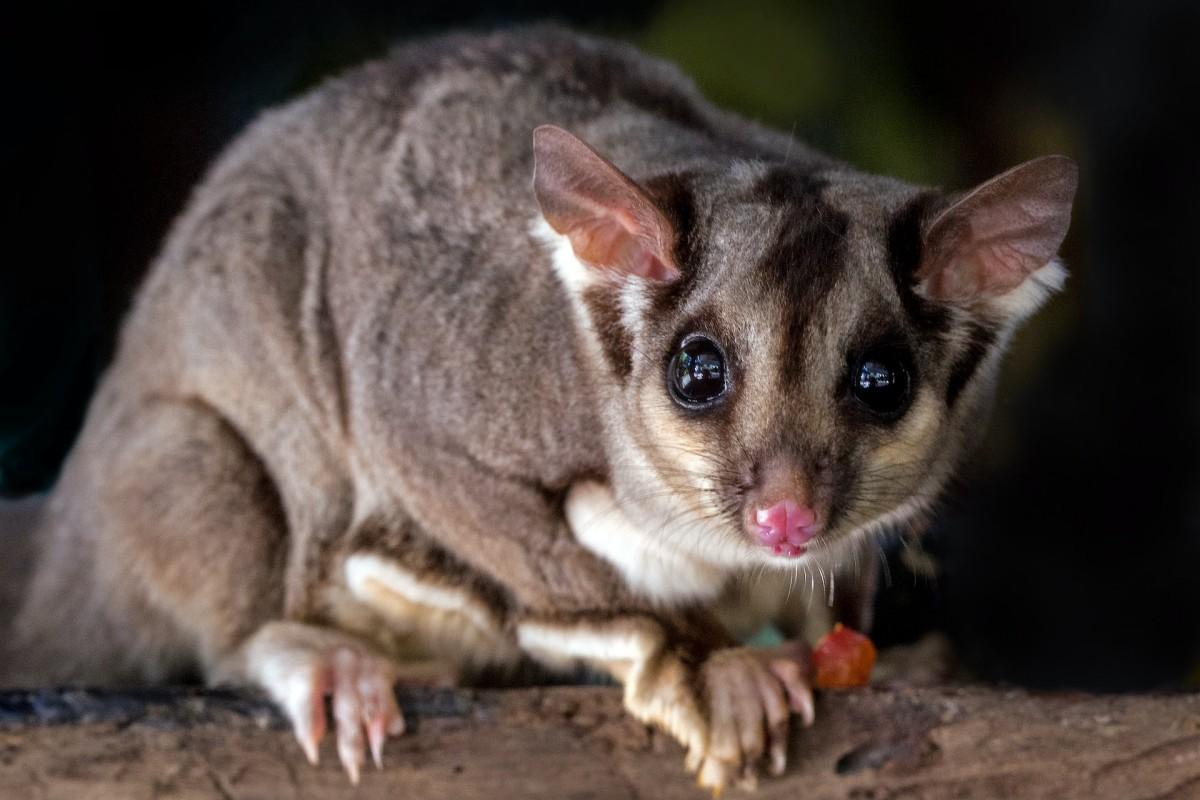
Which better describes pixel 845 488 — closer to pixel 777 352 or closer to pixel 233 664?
pixel 777 352

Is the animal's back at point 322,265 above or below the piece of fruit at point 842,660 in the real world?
above

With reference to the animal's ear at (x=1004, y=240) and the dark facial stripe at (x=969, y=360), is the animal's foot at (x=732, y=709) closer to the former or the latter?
the dark facial stripe at (x=969, y=360)

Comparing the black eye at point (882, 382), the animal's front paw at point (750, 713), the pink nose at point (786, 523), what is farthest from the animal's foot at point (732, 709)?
the black eye at point (882, 382)

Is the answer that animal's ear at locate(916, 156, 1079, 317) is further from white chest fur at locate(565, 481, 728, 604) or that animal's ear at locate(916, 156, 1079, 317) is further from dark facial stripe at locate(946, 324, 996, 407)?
white chest fur at locate(565, 481, 728, 604)

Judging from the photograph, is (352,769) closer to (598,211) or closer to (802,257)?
(598,211)

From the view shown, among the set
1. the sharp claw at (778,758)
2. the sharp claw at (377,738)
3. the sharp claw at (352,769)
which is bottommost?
the sharp claw at (352,769)

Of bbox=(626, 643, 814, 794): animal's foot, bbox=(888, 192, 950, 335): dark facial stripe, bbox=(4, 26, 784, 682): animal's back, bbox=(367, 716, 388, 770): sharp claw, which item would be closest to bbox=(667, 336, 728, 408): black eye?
bbox=(888, 192, 950, 335): dark facial stripe

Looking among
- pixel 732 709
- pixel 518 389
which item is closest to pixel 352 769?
pixel 732 709
